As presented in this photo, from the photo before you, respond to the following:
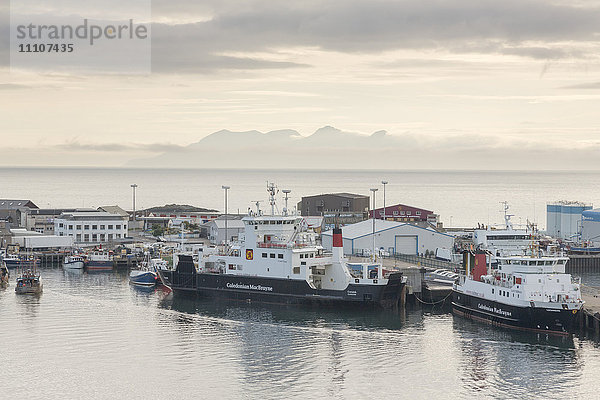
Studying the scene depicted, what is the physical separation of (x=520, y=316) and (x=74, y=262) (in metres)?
43.6

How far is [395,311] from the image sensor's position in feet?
183

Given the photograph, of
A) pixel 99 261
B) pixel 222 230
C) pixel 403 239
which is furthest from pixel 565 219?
pixel 99 261

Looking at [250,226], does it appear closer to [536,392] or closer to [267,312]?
[267,312]

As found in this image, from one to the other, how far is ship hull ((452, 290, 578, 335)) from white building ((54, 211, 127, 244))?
51.8 meters

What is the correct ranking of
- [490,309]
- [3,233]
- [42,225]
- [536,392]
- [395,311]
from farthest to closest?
[42,225] < [3,233] < [395,311] < [490,309] < [536,392]

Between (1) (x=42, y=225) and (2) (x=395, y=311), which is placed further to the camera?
(1) (x=42, y=225)

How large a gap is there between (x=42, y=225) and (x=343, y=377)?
245 feet

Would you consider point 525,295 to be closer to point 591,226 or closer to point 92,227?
point 591,226

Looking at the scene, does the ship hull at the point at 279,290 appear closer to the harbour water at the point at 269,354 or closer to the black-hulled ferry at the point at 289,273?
the black-hulled ferry at the point at 289,273

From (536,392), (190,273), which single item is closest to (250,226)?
(190,273)

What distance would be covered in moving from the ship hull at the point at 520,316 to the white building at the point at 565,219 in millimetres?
47939

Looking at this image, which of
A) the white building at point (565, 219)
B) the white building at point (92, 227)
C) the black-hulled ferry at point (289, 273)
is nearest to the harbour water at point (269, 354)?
the black-hulled ferry at point (289, 273)

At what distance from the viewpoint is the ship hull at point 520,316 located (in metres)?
47.0

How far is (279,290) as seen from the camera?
5850 centimetres
